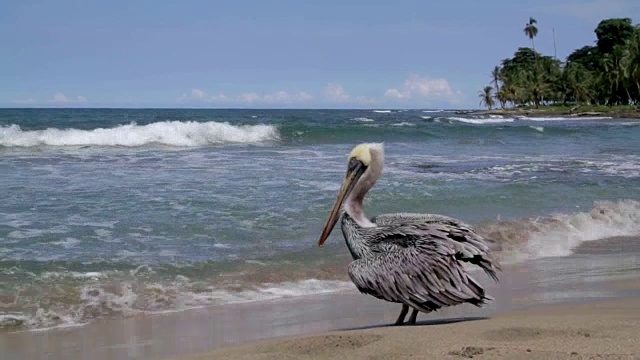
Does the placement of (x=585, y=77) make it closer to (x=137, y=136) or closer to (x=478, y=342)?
(x=137, y=136)

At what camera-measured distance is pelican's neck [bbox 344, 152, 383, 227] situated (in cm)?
556

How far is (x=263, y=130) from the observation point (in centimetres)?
4034

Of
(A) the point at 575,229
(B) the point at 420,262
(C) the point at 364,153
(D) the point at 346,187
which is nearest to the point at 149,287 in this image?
(D) the point at 346,187

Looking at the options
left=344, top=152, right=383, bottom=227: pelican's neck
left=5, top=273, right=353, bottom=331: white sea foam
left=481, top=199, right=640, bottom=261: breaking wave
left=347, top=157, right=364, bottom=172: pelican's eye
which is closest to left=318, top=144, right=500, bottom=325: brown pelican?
left=344, top=152, right=383, bottom=227: pelican's neck

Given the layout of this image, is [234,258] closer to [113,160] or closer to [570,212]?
[570,212]

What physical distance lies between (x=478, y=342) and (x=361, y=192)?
1574 millimetres

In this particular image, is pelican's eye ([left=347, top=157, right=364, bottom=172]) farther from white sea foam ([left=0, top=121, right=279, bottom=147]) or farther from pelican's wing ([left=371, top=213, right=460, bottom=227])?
white sea foam ([left=0, top=121, right=279, bottom=147])

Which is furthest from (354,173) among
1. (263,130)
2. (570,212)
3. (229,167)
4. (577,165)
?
(263,130)

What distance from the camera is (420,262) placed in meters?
5.05

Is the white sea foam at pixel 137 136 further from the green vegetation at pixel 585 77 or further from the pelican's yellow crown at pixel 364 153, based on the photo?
the green vegetation at pixel 585 77

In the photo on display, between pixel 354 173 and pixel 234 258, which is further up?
pixel 354 173

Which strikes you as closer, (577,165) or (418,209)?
A: (418,209)

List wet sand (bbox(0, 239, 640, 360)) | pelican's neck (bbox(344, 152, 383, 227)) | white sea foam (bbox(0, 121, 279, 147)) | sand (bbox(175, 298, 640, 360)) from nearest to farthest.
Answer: sand (bbox(175, 298, 640, 360))
wet sand (bbox(0, 239, 640, 360))
pelican's neck (bbox(344, 152, 383, 227))
white sea foam (bbox(0, 121, 279, 147))

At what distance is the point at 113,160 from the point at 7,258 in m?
14.1
